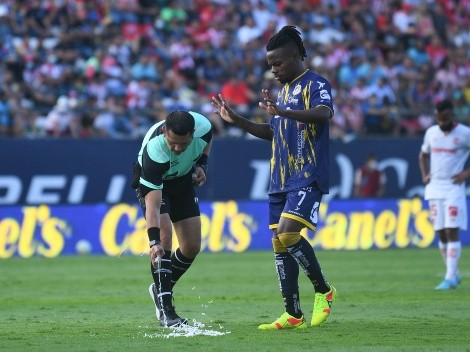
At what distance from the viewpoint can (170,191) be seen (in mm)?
10352

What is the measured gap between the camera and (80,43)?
81.0 feet

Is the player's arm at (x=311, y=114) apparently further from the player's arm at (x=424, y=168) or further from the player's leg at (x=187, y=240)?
the player's arm at (x=424, y=168)

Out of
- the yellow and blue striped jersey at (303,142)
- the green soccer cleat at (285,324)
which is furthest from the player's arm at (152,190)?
the green soccer cleat at (285,324)

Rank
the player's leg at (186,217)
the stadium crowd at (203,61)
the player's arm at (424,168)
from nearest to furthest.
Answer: the player's leg at (186,217) < the player's arm at (424,168) < the stadium crowd at (203,61)

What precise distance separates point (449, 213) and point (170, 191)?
5.87m

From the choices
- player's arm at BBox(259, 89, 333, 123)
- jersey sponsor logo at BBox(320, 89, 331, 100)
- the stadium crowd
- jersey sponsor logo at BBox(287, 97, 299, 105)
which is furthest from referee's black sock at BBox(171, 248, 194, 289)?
the stadium crowd

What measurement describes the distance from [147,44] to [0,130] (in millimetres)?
4469

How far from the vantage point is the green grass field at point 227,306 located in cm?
893

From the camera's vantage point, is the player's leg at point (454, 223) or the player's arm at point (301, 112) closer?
the player's arm at point (301, 112)

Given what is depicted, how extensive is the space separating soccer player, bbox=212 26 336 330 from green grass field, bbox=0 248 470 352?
0.35 meters

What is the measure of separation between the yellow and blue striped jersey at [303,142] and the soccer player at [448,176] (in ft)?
17.8

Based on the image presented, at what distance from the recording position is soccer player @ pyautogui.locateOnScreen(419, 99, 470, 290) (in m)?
15.0

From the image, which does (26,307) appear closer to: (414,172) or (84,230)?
(84,230)

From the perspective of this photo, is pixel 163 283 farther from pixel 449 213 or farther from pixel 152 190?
pixel 449 213
